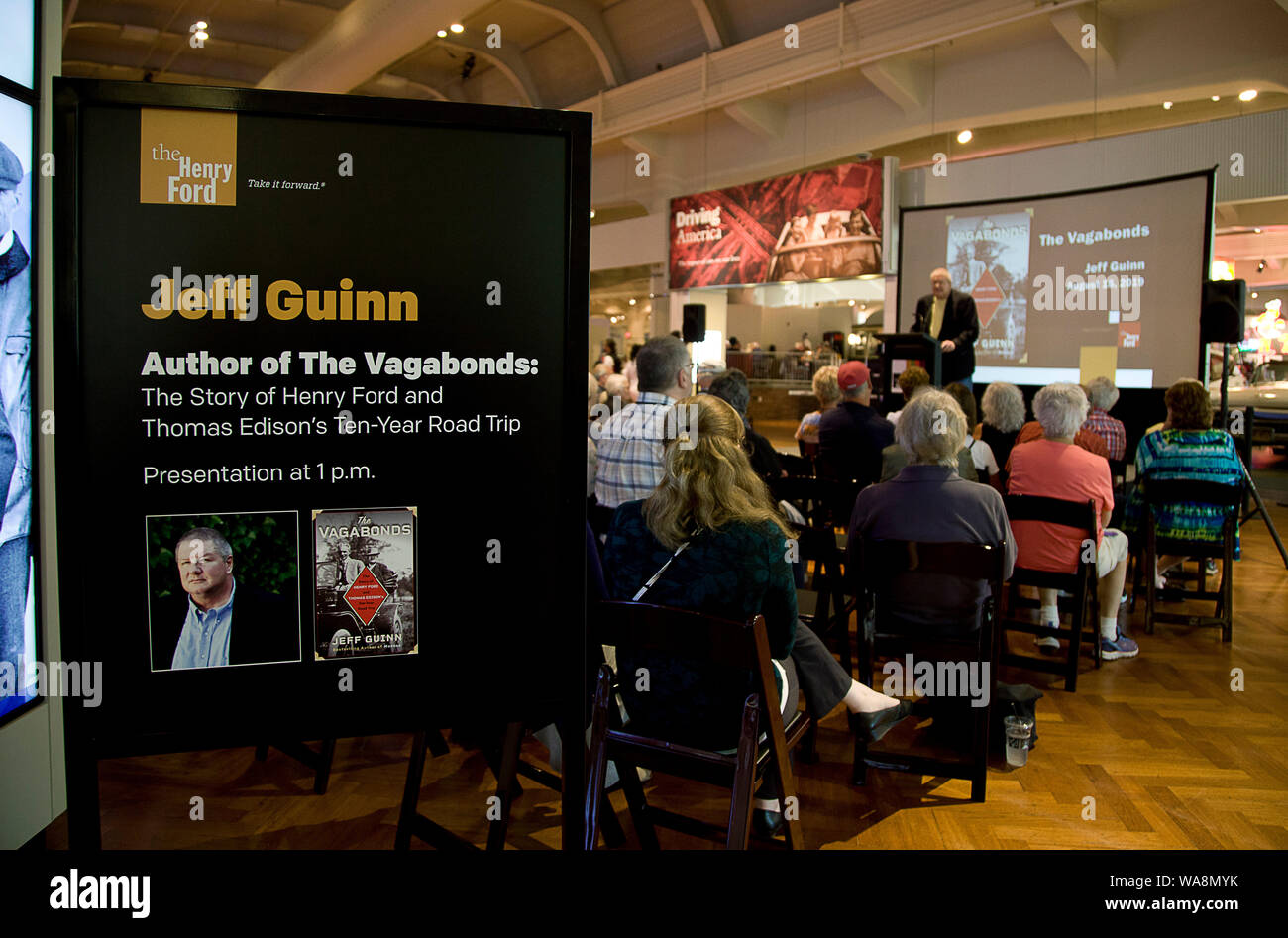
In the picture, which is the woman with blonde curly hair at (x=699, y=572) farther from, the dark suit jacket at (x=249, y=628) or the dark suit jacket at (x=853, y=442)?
the dark suit jacket at (x=853, y=442)

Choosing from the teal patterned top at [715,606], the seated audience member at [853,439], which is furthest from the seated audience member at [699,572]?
the seated audience member at [853,439]

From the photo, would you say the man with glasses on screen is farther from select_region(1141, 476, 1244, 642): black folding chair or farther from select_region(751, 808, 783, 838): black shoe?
select_region(1141, 476, 1244, 642): black folding chair

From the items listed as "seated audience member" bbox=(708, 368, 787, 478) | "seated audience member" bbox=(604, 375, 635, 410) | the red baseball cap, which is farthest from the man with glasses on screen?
"seated audience member" bbox=(604, 375, 635, 410)

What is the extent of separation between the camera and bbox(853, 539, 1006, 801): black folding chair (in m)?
2.77

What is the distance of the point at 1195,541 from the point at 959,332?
312cm

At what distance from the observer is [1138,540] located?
16.0 feet

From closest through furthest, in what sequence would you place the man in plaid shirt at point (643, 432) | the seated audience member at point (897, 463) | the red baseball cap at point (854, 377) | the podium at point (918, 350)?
1. the man in plaid shirt at point (643, 432)
2. the seated audience member at point (897, 463)
3. the red baseball cap at point (854, 377)
4. the podium at point (918, 350)

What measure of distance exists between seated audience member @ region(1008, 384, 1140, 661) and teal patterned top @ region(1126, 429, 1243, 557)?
65cm

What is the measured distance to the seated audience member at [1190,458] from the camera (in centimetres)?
438

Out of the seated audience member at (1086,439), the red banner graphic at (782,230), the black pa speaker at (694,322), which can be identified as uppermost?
the red banner graphic at (782,230)

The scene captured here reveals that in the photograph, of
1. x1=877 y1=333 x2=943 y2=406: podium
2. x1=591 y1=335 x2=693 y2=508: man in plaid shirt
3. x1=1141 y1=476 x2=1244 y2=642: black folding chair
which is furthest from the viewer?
x1=877 y1=333 x2=943 y2=406: podium

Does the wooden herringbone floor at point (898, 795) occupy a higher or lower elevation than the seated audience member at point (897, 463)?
lower

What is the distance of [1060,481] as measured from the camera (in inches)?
154

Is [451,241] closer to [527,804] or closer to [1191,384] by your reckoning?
[527,804]
